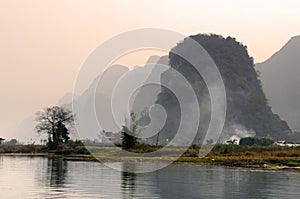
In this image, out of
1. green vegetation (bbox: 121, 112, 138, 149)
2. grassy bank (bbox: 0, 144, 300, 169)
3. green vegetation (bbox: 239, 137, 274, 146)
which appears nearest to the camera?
grassy bank (bbox: 0, 144, 300, 169)

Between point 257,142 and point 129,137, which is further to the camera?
point 257,142

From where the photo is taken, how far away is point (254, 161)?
78.8 m

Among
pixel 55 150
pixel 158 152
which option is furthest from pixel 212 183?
pixel 55 150

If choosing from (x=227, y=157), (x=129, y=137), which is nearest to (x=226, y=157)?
(x=227, y=157)

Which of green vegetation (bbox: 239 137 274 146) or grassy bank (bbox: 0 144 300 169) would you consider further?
green vegetation (bbox: 239 137 274 146)

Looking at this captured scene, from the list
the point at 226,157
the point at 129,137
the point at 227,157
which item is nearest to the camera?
the point at 227,157

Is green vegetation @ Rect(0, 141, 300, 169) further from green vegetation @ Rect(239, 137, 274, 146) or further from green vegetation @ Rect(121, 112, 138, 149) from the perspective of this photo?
green vegetation @ Rect(239, 137, 274, 146)

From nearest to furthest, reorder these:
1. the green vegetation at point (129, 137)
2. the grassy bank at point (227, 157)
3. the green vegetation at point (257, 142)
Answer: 1. the grassy bank at point (227, 157)
2. the green vegetation at point (129, 137)
3. the green vegetation at point (257, 142)

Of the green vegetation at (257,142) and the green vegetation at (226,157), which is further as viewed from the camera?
the green vegetation at (257,142)

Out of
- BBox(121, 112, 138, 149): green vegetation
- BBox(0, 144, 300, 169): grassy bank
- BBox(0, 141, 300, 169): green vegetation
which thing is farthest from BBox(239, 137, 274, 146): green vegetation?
BBox(121, 112, 138, 149): green vegetation

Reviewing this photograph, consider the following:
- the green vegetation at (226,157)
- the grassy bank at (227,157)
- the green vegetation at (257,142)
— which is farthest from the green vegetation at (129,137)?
the green vegetation at (257,142)

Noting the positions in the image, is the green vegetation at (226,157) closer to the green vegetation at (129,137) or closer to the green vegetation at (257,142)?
the green vegetation at (129,137)

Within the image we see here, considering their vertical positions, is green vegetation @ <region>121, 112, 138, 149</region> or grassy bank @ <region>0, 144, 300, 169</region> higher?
green vegetation @ <region>121, 112, 138, 149</region>

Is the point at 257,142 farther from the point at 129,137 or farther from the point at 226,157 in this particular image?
the point at 226,157
